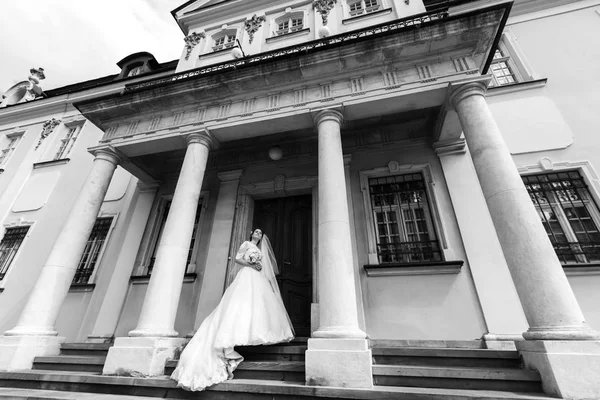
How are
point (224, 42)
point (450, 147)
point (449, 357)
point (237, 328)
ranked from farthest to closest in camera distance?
point (224, 42), point (450, 147), point (237, 328), point (449, 357)

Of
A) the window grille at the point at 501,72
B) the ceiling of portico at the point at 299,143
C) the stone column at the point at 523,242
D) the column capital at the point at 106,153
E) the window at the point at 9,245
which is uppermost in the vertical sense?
the window grille at the point at 501,72

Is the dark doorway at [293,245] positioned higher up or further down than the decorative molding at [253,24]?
further down

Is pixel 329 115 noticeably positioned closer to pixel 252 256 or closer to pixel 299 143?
pixel 299 143

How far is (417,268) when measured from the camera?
5477 mm

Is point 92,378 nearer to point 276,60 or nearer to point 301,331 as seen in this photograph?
point 301,331

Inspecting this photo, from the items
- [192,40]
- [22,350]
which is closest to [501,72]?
[192,40]

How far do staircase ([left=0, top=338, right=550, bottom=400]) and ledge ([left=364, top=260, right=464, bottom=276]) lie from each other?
1.73m

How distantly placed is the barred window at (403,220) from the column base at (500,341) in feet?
5.03

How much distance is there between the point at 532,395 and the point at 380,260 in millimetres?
3211

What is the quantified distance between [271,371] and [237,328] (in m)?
0.75

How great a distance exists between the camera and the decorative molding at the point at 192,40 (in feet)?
31.0

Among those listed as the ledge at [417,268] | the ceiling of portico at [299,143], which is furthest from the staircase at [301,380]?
the ceiling of portico at [299,143]

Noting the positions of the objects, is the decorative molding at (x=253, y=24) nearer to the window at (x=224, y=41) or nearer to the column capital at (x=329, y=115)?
the window at (x=224, y=41)

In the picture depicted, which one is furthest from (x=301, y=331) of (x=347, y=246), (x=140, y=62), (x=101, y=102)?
(x=140, y=62)
